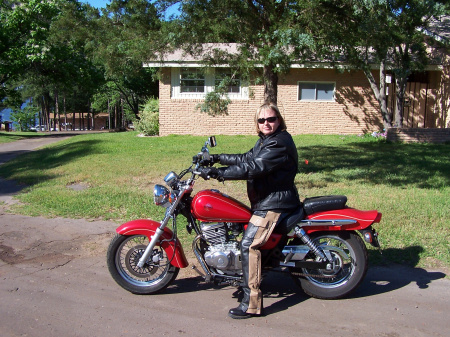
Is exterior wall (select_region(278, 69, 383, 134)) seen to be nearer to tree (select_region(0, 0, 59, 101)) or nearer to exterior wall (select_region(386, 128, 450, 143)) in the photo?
exterior wall (select_region(386, 128, 450, 143))

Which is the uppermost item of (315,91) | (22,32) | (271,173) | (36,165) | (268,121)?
(22,32)

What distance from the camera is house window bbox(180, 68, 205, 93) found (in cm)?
1801

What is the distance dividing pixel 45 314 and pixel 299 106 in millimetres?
15664

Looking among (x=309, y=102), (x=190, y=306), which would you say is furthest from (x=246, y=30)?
(x=309, y=102)

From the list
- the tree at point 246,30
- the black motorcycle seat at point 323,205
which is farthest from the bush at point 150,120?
the black motorcycle seat at point 323,205

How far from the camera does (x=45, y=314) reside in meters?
3.83

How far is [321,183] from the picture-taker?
27.6 feet

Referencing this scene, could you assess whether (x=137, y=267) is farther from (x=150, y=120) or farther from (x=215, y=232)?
(x=150, y=120)

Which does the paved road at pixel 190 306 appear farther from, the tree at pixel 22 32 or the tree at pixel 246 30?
the tree at pixel 22 32

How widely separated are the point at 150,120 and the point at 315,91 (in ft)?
23.8

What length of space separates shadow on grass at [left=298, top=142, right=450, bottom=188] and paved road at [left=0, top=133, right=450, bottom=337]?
407cm

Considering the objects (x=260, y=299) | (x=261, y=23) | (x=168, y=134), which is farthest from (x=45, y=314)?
(x=168, y=134)

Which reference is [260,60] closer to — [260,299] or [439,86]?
[260,299]

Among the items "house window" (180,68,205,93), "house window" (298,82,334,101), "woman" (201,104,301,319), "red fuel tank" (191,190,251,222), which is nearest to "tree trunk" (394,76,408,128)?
"house window" (298,82,334,101)
